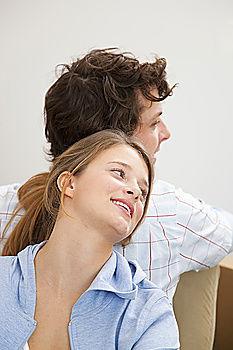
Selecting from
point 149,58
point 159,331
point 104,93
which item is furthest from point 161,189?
point 149,58

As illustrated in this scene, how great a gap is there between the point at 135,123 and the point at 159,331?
56 centimetres

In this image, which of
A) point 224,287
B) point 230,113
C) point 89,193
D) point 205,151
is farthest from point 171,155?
point 89,193

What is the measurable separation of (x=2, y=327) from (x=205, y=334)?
35.6 inches

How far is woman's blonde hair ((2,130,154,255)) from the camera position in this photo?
1.35 metres

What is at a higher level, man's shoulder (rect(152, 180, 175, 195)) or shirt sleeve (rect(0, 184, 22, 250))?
man's shoulder (rect(152, 180, 175, 195))

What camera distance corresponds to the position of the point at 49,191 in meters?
1.41

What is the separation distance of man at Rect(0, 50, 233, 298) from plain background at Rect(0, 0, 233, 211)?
82cm

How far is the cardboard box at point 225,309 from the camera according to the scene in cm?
239

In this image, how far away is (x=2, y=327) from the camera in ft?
3.99

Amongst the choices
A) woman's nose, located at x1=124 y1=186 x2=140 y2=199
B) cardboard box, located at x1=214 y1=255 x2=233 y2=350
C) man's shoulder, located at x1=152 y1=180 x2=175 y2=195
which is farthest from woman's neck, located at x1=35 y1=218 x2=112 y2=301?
cardboard box, located at x1=214 y1=255 x2=233 y2=350

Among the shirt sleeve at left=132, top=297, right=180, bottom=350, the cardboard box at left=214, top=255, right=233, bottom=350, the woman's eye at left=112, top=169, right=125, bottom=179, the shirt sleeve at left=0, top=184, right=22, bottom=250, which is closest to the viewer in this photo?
the shirt sleeve at left=132, top=297, right=180, bottom=350

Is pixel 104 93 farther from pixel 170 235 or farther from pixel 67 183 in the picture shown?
pixel 170 235

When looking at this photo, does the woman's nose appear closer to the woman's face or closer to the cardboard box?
the woman's face

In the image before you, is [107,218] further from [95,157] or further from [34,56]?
[34,56]
